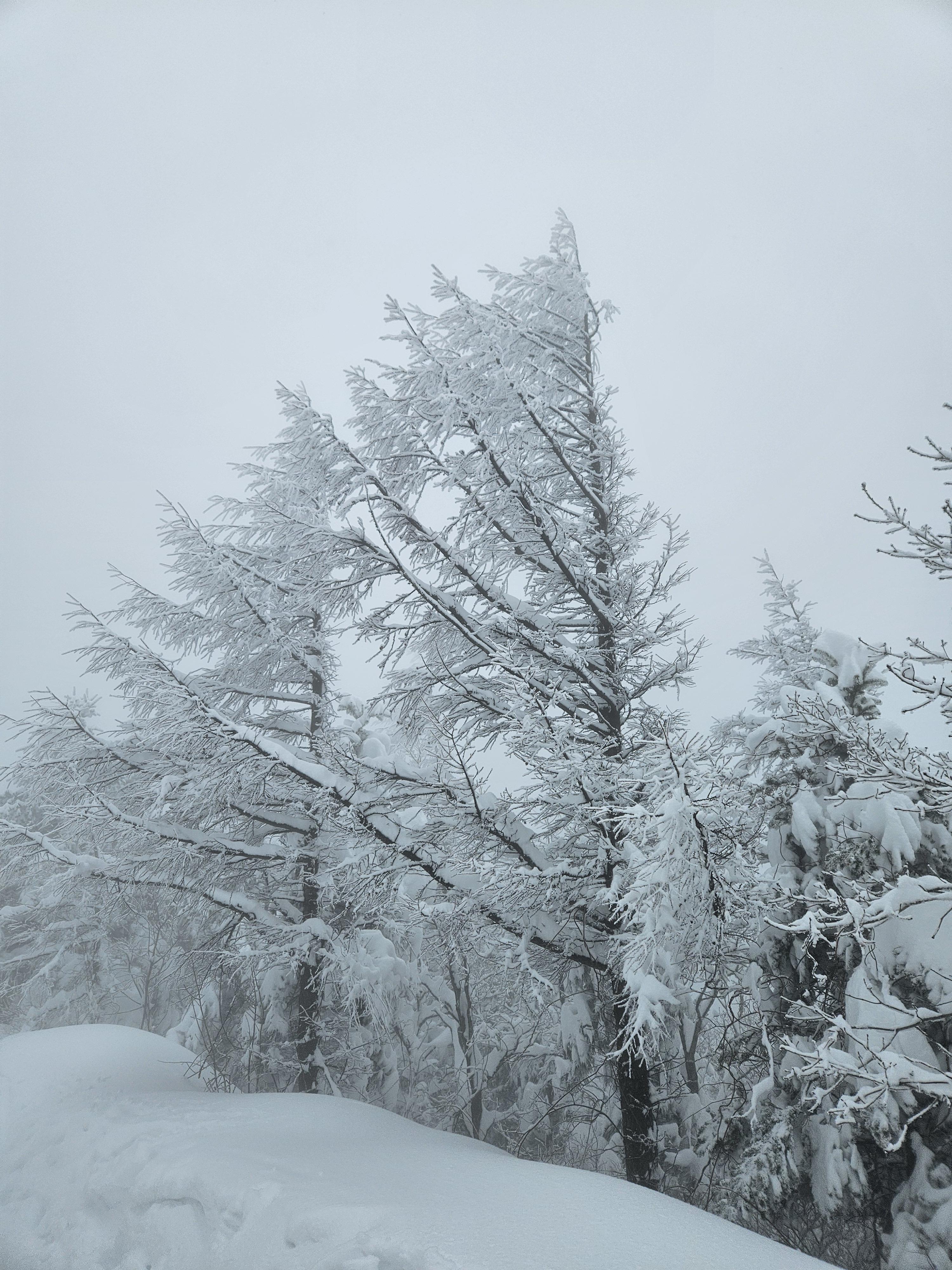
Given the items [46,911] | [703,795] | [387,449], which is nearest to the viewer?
[703,795]

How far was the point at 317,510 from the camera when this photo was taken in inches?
171

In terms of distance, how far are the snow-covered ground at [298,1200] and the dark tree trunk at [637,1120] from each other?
3.37 ft

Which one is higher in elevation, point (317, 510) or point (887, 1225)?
point (317, 510)

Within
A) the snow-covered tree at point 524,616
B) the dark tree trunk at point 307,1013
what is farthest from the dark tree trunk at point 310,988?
the snow-covered tree at point 524,616

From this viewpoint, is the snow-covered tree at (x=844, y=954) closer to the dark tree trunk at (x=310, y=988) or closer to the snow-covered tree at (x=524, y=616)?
the snow-covered tree at (x=524, y=616)

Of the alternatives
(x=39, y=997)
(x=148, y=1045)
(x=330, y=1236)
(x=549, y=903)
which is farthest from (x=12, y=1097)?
(x=39, y=997)

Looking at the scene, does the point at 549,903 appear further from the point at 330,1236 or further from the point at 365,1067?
the point at 365,1067

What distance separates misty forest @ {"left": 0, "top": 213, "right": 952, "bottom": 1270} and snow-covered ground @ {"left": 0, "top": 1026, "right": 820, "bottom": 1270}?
0.06 m

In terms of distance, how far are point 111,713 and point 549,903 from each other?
70.5ft

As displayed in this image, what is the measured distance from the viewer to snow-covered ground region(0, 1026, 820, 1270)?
96.6 inches

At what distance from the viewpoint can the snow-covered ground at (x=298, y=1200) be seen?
96.6 inches

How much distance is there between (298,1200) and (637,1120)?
2.75 m

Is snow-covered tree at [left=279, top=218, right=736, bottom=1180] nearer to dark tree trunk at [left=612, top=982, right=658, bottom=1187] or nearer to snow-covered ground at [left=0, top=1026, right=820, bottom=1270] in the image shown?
dark tree trunk at [left=612, top=982, right=658, bottom=1187]

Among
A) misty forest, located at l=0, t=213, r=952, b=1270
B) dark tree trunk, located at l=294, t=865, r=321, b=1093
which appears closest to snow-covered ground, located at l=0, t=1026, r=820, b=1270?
misty forest, located at l=0, t=213, r=952, b=1270
